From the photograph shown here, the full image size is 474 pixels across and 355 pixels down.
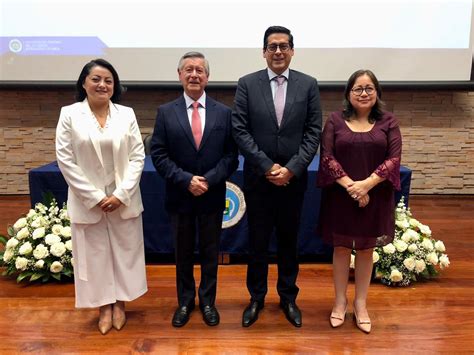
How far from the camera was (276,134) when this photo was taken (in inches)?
83.8

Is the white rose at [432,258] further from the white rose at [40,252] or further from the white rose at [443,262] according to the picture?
the white rose at [40,252]

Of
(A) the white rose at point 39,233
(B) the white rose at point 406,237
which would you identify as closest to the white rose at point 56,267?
(A) the white rose at point 39,233

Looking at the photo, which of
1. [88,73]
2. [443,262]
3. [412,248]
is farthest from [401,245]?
[88,73]

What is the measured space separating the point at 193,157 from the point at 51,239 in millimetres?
1291

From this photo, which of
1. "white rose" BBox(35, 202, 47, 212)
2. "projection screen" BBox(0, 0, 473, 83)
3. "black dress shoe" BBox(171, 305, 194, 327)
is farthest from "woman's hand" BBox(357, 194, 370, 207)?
"projection screen" BBox(0, 0, 473, 83)

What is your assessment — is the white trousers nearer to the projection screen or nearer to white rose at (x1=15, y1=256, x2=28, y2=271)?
white rose at (x1=15, y1=256, x2=28, y2=271)

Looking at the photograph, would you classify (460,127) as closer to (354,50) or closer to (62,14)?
(354,50)

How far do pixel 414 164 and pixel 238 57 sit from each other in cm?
223

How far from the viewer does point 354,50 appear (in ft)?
14.4

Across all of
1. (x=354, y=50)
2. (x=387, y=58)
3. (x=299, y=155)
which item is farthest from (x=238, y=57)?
(x=299, y=155)

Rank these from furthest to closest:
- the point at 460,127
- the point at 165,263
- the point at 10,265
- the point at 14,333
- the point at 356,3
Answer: the point at 460,127 → the point at 356,3 → the point at 165,263 → the point at 10,265 → the point at 14,333

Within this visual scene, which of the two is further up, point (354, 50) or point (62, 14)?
point (62, 14)

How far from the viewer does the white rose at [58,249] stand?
2.80 meters

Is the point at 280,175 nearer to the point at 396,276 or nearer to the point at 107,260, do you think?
the point at 107,260
